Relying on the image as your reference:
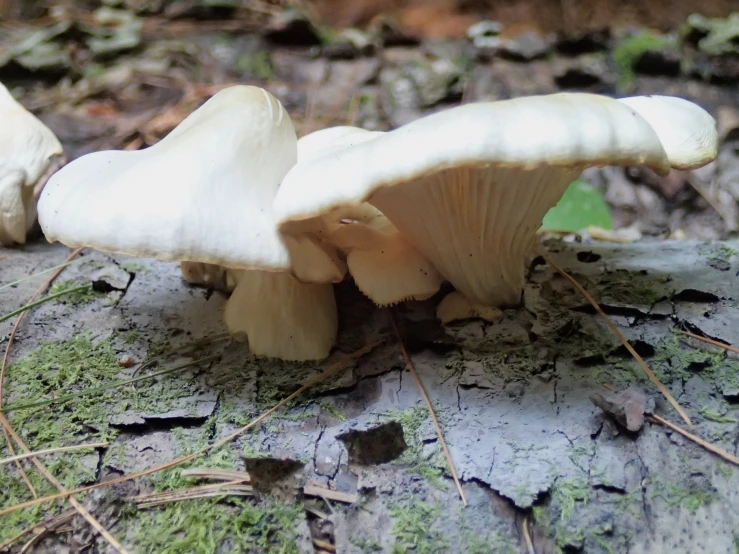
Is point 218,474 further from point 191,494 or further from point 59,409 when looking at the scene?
point 59,409

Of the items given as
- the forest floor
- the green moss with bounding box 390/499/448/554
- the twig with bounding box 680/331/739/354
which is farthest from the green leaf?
the green moss with bounding box 390/499/448/554

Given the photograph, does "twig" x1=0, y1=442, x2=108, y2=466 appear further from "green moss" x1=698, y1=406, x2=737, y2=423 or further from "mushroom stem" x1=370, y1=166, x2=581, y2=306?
"green moss" x1=698, y1=406, x2=737, y2=423

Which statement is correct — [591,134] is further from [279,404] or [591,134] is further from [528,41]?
[528,41]

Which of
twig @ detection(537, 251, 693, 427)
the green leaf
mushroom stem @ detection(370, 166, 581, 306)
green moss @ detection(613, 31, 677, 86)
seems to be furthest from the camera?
green moss @ detection(613, 31, 677, 86)

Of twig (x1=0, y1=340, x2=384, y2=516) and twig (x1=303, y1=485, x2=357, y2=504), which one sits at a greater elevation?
twig (x1=303, y1=485, x2=357, y2=504)

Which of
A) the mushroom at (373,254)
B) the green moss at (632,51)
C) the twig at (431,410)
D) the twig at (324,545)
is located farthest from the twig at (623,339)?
the green moss at (632,51)

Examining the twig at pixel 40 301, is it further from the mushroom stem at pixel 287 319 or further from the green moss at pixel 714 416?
the green moss at pixel 714 416

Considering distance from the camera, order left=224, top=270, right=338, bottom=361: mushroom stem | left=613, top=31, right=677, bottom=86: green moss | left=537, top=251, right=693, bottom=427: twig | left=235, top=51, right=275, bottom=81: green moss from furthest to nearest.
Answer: left=235, top=51, right=275, bottom=81: green moss < left=613, top=31, right=677, bottom=86: green moss < left=224, top=270, right=338, bottom=361: mushroom stem < left=537, top=251, right=693, bottom=427: twig
